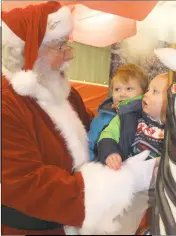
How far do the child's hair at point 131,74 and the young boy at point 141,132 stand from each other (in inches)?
2.2

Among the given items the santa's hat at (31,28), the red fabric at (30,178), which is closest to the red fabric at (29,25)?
the santa's hat at (31,28)

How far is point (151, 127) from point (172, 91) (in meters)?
0.25

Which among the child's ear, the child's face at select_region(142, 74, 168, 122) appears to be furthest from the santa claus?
the child's ear

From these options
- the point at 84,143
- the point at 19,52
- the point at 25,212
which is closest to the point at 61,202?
the point at 25,212

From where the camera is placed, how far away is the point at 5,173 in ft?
2.73

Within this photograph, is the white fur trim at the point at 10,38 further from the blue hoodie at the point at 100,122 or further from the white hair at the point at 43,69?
the blue hoodie at the point at 100,122

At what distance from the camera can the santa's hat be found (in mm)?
884

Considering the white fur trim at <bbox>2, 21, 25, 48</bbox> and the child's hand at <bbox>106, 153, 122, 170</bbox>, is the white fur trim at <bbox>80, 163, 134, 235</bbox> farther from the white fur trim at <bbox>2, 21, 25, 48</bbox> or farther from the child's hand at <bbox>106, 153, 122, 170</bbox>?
the white fur trim at <bbox>2, 21, 25, 48</bbox>

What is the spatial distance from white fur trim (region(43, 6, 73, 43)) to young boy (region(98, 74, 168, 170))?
26 centimetres

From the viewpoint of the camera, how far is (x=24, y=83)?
867mm

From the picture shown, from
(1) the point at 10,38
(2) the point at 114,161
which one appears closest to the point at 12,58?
(1) the point at 10,38

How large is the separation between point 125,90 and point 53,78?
0.71 ft

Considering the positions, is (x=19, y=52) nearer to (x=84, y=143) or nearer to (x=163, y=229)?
(x=84, y=143)

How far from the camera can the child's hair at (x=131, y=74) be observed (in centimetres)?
86
